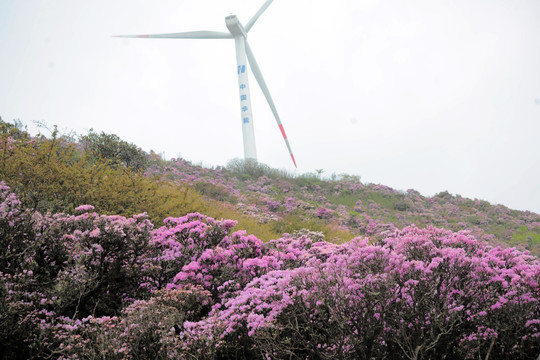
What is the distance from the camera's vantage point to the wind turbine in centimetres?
3250

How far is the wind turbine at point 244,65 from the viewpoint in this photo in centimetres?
3250

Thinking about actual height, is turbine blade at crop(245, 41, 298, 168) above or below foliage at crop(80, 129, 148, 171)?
above

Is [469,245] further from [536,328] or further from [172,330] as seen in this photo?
[172,330]

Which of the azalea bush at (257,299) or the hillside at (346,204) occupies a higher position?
the hillside at (346,204)

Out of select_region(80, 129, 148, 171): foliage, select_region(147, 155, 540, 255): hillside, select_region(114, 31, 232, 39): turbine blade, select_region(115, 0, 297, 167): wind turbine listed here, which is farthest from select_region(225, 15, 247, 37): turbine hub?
select_region(80, 129, 148, 171): foliage

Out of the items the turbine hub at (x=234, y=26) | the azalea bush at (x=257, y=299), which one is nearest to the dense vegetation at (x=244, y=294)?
the azalea bush at (x=257, y=299)

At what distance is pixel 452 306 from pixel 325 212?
57.3ft

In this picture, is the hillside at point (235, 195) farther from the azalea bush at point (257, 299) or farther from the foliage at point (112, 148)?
the azalea bush at point (257, 299)

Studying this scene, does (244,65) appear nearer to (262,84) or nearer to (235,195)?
(262,84)

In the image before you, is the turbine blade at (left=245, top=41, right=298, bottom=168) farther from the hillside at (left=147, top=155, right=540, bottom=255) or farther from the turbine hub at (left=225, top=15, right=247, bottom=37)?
the hillside at (left=147, top=155, right=540, bottom=255)

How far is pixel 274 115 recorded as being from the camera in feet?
107

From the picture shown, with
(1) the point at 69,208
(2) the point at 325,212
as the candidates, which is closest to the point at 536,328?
(1) the point at 69,208

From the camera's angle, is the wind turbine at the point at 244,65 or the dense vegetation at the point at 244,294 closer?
the dense vegetation at the point at 244,294

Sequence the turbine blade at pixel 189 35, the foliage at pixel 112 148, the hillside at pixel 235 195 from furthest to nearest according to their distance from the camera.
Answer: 1. the turbine blade at pixel 189 35
2. the foliage at pixel 112 148
3. the hillside at pixel 235 195
